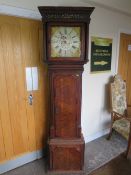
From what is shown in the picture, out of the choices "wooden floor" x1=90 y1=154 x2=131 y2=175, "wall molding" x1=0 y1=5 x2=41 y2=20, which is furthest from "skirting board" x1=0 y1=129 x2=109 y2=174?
"wall molding" x1=0 y1=5 x2=41 y2=20

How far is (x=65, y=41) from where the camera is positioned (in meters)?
1.76

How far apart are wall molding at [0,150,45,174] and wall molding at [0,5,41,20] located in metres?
1.92

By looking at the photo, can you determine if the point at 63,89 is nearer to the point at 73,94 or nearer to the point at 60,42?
the point at 73,94

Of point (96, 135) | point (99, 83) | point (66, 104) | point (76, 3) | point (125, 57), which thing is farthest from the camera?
point (125, 57)

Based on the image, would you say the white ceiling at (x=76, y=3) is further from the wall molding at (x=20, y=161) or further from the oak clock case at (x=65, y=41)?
the wall molding at (x=20, y=161)

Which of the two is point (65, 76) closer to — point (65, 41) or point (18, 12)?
point (65, 41)

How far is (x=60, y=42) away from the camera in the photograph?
1757mm

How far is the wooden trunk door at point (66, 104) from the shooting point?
1.83 meters

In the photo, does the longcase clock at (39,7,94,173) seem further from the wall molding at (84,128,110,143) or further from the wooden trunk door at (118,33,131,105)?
the wooden trunk door at (118,33,131,105)

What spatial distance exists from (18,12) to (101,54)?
4.79ft

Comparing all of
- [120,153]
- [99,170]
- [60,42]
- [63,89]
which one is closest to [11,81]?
[63,89]

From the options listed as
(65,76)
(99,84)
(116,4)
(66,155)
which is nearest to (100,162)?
(66,155)

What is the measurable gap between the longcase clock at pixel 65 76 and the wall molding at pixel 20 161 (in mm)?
355

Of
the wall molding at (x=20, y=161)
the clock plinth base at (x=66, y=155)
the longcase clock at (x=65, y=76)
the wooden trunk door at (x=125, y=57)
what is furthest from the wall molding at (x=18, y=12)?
the wall molding at (x=20, y=161)
